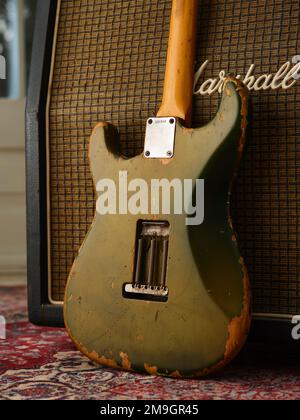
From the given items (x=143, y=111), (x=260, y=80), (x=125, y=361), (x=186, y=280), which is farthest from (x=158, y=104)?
(x=125, y=361)

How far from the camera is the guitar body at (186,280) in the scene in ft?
3.27

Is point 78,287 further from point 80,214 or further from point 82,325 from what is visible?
point 80,214

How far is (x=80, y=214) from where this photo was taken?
1249mm

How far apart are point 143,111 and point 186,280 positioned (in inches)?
13.9

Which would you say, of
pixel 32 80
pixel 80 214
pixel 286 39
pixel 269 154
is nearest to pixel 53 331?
pixel 80 214

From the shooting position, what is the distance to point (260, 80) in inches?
42.9

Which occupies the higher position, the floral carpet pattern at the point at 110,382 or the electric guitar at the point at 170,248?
the electric guitar at the point at 170,248

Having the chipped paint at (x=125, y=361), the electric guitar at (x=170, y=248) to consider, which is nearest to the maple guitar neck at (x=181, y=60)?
the electric guitar at (x=170, y=248)

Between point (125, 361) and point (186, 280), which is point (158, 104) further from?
point (125, 361)

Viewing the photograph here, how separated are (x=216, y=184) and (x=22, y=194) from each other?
52.5 inches

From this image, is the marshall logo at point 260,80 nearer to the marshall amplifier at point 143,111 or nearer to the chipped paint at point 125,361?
the marshall amplifier at point 143,111

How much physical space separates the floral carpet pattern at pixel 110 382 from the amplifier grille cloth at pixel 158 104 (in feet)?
0.38

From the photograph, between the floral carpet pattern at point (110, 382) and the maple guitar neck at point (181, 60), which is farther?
the maple guitar neck at point (181, 60)

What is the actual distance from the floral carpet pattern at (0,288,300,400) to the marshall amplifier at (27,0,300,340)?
0.07 metres
